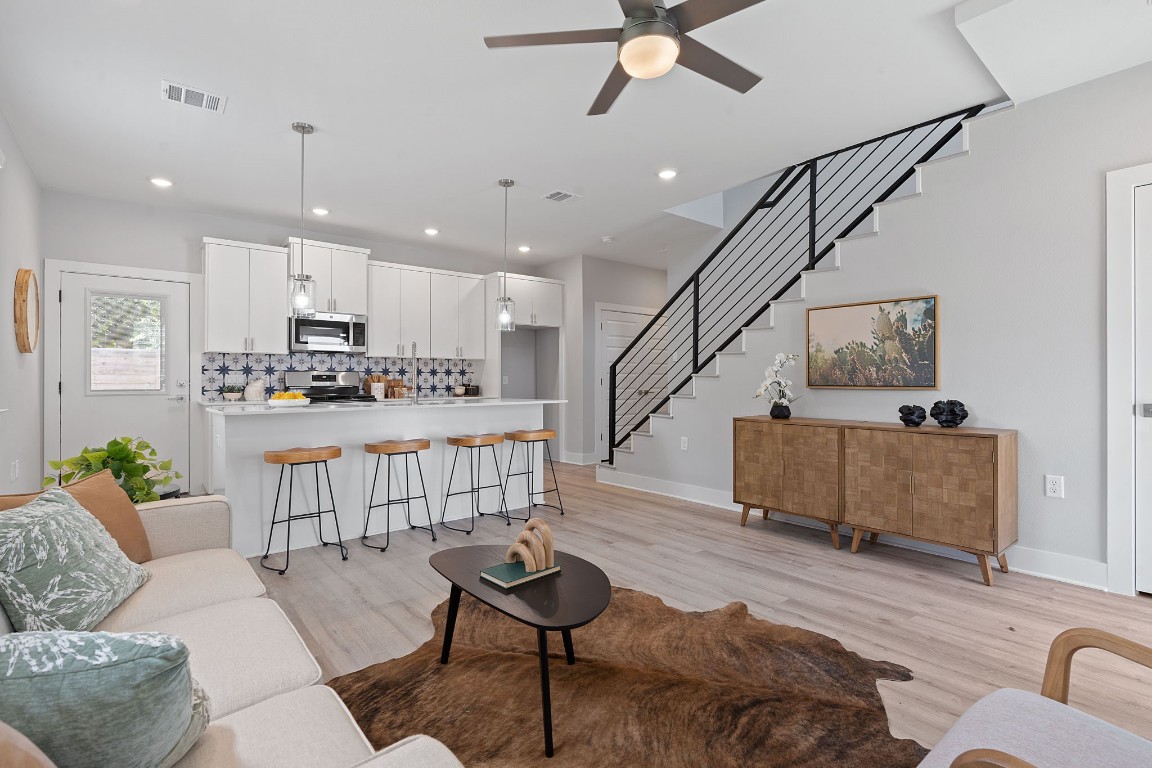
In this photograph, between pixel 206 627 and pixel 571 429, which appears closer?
pixel 206 627

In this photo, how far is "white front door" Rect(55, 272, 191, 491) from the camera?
4918 mm

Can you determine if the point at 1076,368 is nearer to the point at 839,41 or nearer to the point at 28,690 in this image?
the point at 839,41

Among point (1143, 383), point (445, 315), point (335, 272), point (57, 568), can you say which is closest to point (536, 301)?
point (445, 315)

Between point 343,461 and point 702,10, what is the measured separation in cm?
354

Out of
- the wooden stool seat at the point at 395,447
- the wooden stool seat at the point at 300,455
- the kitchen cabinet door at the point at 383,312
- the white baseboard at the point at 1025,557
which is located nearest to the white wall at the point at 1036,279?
the white baseboard at the point at 1025,557

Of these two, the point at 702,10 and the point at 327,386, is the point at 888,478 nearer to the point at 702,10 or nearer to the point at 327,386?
the point at 702,10

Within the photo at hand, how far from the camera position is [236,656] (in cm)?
151

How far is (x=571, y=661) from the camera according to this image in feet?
7.45

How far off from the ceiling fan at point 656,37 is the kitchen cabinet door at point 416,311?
4640mm

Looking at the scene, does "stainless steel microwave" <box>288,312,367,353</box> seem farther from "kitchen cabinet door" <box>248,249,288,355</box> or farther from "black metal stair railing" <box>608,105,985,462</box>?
"black metal stair railing" <box>608,105,985,462</box>

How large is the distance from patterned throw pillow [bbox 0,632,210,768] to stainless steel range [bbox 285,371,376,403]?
17.9ft

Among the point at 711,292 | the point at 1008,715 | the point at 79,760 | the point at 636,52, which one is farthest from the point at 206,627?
the point at 711,292

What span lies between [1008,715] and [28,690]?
71.0 inches

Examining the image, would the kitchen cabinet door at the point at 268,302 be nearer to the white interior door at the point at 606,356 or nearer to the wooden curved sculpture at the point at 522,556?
the white interior door at the point at 606,356
